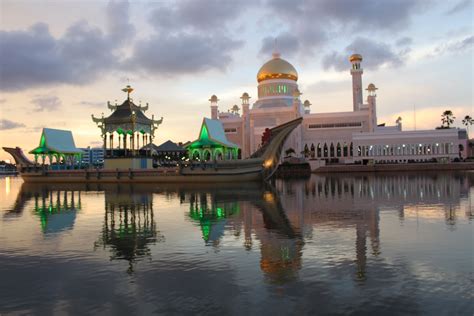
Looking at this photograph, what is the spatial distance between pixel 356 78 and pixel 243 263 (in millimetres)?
90128

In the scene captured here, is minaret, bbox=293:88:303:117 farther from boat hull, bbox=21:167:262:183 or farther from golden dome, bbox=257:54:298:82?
boat hull, bbox=21:167:262:183

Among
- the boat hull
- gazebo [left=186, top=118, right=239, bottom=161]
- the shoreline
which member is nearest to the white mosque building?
the shoreline

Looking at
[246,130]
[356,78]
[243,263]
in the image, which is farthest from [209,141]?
[356,78]

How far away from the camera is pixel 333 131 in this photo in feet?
287

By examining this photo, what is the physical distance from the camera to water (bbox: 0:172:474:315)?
759 centimetres

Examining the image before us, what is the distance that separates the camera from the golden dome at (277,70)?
9488cm

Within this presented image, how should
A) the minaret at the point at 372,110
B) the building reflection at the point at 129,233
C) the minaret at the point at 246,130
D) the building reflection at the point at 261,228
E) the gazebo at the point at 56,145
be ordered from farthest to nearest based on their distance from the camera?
the minaret at the point at 246,130 < the minaret at the point at 372,110 < the gazebo at the point at 56,145 < the building reflection at the point at 129,233 < the building reflection at the point at 261,228

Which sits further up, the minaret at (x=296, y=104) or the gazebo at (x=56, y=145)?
the minaret at (x=296, y=104)

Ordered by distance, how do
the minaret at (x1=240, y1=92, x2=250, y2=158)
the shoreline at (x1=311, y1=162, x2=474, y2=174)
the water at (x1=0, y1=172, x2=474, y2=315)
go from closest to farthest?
1. the water at (x1=0, y1=172, x2=474, y2=315)
2. the shoreline at (x1=311, y1=162, x2=474, y2=174)
3. the minaret at (x1=240, y1=92, x2=250, y2=158)

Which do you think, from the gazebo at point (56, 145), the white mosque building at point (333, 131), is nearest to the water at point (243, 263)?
the gazebo at point (56, 145)

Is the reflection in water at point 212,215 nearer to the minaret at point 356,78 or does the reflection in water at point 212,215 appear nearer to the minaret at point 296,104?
the minaret at point 296,104

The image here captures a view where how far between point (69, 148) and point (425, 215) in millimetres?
50768

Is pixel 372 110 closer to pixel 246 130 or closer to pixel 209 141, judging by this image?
pixel 246 130

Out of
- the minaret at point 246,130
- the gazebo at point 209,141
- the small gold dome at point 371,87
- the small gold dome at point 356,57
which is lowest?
the gazebo at point 209,141
